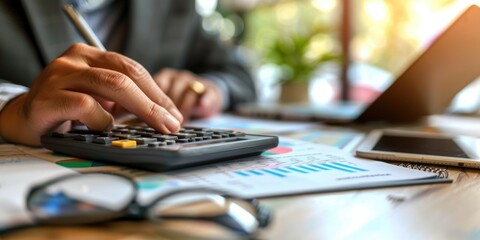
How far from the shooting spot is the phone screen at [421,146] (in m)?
0.48

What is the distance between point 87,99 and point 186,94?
40cm

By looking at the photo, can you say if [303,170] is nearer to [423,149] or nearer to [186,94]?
[423,149]

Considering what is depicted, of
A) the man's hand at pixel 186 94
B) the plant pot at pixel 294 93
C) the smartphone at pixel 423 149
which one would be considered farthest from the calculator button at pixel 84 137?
the plant pot at pixel 294 93

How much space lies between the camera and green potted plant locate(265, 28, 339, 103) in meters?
1.39

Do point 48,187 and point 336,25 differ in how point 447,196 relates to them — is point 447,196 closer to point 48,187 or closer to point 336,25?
point 48,187

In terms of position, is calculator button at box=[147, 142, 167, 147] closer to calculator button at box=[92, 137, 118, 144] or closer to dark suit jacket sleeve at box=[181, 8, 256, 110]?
calculator button at box=[92, 137, 118, 144]

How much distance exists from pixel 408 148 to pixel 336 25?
1.24 meters

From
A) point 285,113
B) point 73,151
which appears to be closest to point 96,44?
point 73,151

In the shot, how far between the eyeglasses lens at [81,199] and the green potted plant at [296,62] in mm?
1102

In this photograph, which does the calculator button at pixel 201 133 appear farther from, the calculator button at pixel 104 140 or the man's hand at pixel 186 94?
the man's hand at pixel 186 94

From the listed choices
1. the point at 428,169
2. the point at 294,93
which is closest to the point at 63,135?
the point at 428,169

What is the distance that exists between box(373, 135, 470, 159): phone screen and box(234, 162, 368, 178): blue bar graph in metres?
0.10

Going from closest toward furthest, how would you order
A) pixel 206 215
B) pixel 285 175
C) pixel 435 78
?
pixel 206 215 < pixel 285 175 < pixel 435 78

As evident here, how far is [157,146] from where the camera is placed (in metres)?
0.39
